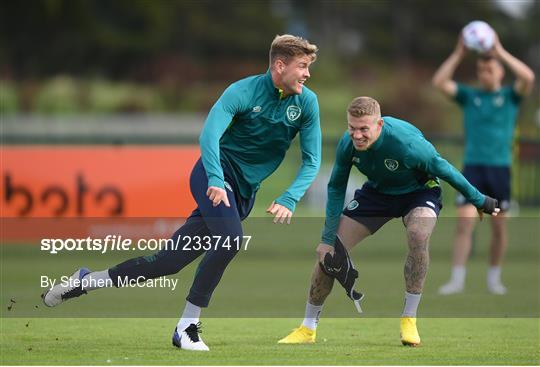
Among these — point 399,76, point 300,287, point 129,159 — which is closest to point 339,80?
→ point 399,76

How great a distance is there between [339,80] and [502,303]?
3490 cm

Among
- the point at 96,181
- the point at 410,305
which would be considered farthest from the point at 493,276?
the point at 96,181

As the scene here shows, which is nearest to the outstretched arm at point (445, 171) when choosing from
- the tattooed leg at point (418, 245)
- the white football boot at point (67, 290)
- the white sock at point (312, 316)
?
the tattooed leg at point (418, 245)

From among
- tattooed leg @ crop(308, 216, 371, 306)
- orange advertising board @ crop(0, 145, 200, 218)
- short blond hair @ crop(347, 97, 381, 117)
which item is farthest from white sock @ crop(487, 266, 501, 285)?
short blond hair @ crop(347, 97, 381, 117)

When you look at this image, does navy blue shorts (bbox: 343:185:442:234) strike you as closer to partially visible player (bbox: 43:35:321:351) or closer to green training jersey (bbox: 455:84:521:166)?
partially visible player (bbox: 43:35:321:351)

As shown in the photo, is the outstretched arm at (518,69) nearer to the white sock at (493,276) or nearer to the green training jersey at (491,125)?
the green training jersey at (491,125)

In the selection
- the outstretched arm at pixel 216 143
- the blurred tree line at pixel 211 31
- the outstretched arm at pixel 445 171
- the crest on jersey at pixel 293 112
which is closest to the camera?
the outstretched arm at pixel 216 143

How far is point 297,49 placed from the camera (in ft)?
28.5

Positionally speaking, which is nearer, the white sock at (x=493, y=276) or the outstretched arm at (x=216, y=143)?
the outstretched arm at (x=216, y=143)

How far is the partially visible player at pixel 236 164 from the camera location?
340 inches

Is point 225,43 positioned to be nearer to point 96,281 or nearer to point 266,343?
point 266,343

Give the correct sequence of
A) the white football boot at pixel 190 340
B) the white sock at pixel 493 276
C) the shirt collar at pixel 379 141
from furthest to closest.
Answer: the white sock at pixel 493 276, the shirt collar at pixel 379 141, the white football boot at pixel 190 340

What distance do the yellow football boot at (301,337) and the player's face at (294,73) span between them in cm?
185

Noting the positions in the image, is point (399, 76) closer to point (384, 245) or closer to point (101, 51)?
point (101, 51)
